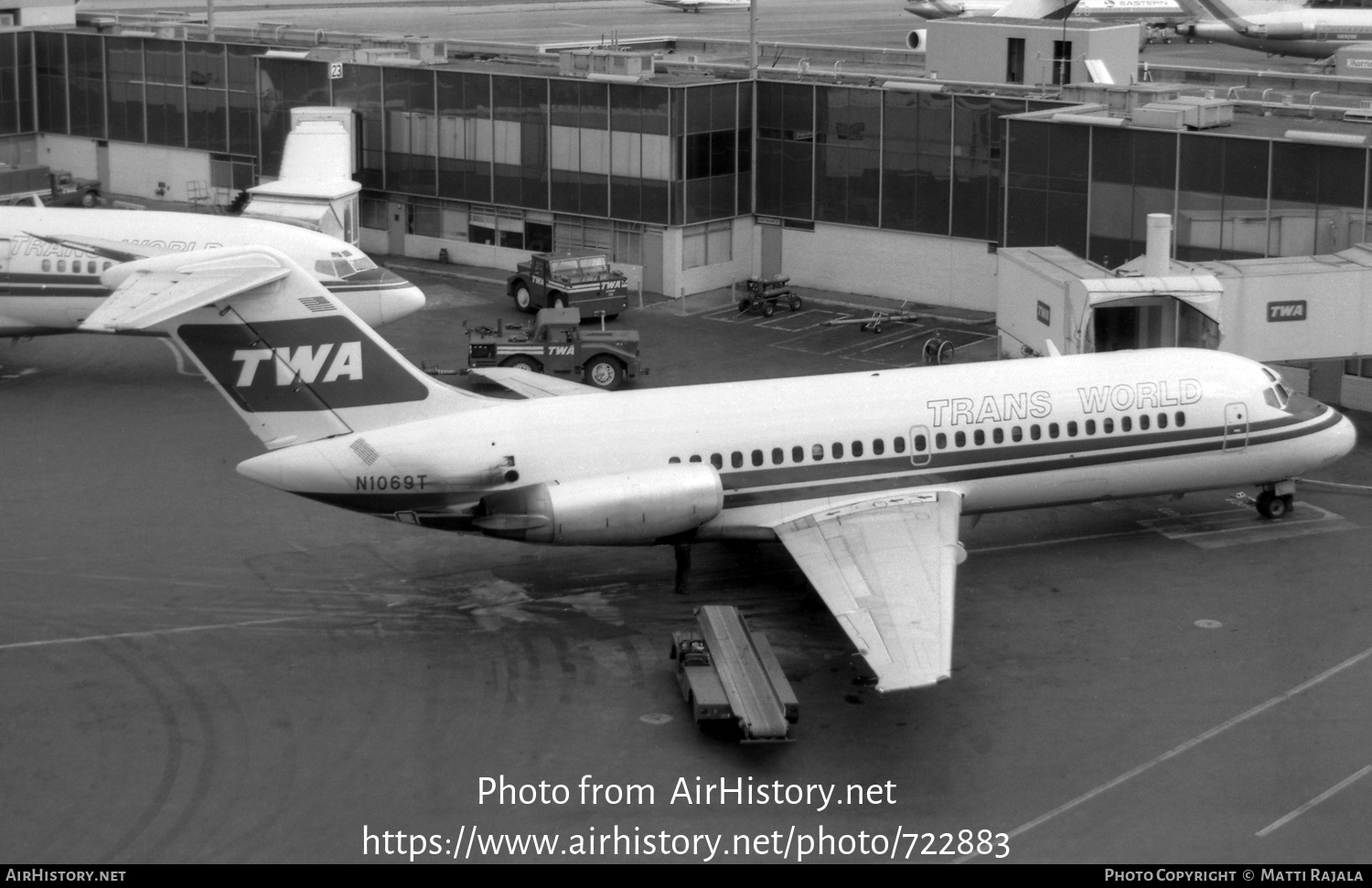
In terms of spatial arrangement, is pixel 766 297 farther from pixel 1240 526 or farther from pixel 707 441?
pixel 707 441

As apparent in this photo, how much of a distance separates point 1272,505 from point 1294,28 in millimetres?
70406

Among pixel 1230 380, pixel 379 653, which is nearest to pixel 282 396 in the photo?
pixel 379 653

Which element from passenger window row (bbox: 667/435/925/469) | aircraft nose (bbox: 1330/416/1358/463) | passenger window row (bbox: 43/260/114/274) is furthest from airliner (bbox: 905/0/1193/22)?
passenger window row (bbox: 667/435/925/469)

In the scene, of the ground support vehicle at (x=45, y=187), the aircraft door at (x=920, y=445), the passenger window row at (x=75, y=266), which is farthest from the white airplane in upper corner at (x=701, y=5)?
the aircraft door at (x=920, y=445)

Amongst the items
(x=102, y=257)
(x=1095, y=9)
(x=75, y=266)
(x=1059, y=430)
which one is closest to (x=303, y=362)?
(x=1059, y=430)

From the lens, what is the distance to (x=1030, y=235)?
5238 centimetres

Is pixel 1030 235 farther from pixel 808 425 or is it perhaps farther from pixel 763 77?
pixel 808 425

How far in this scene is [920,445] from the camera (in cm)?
3197

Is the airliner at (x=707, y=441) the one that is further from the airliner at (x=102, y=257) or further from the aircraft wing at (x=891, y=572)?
the airliner at (x=102, y=257)

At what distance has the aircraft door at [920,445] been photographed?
31.9 metres

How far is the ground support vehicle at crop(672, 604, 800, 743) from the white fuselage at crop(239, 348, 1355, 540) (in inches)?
133

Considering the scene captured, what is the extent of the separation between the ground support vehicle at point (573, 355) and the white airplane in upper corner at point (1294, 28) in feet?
212

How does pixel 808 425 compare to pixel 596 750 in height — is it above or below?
above

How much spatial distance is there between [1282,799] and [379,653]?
1456 centimetres
